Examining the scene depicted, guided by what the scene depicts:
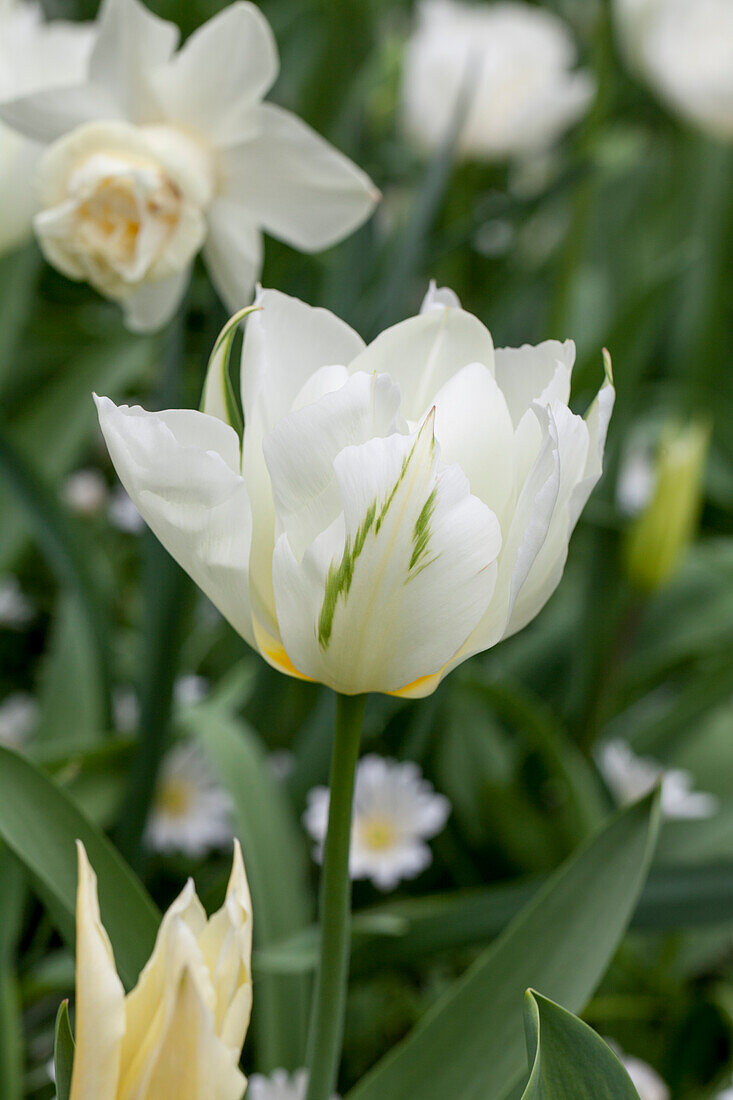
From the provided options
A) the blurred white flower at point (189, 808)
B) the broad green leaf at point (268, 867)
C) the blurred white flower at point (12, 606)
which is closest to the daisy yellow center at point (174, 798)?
the blurred white flower at point (189, 808)

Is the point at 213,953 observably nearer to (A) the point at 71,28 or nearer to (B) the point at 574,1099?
(B) the point at 574,1099

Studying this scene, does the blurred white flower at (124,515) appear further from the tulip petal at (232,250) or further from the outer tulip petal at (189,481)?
the outer tulip petal at (189,481)

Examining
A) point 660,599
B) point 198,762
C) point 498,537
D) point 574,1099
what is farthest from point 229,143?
point 660,599

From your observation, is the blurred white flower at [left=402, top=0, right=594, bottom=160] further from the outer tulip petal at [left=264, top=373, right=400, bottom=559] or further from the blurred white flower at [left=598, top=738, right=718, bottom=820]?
the outer tulip petal at [left=264, top=373, right=400, bottom=559]

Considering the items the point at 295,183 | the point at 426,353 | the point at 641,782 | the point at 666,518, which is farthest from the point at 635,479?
the point at 426,353

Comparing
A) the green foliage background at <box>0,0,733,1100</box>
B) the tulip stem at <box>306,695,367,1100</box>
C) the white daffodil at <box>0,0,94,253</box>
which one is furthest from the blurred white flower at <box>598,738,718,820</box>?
the white daffodil at <box>0,0,94,253</box>
